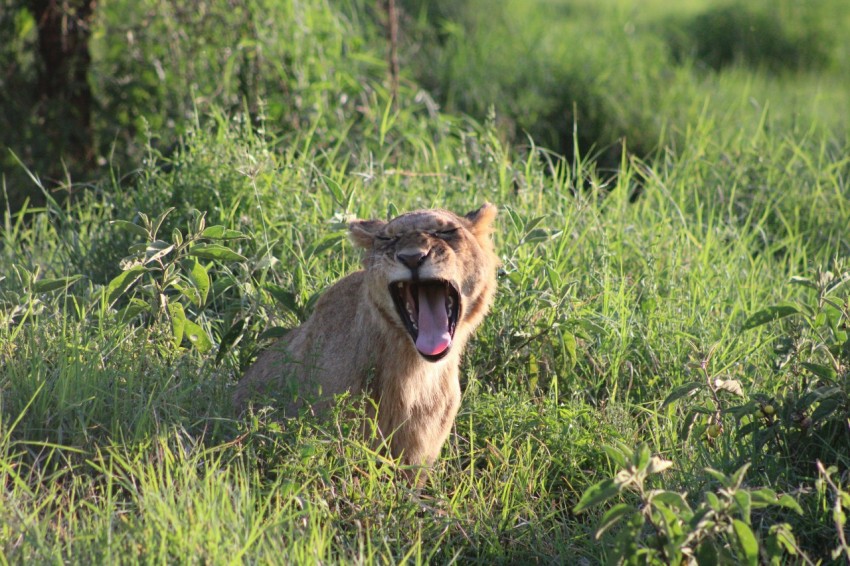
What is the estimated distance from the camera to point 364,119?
705cm

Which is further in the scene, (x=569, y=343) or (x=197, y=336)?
(x=569, y=343)

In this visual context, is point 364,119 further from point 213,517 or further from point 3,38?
point 213,517

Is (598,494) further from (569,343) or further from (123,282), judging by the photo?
(123,282)

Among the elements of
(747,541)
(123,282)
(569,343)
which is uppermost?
(123,282)

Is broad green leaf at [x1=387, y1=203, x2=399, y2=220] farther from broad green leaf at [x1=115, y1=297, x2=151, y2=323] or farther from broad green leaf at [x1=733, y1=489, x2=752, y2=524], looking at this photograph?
broad green leaf at [x1=733, y1=489, x2=752, y2=524]

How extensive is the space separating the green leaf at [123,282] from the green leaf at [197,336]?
26cm

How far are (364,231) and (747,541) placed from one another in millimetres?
1873

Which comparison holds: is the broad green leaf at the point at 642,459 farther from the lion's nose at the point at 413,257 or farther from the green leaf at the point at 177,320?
the green leaf at the point at 177,320

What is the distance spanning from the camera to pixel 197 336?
442cm

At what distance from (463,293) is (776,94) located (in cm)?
631

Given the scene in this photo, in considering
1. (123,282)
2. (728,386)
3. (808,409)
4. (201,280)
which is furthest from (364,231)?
(808,409)

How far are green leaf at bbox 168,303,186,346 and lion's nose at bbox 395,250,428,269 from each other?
0.96 meters

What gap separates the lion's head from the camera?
3988 mm

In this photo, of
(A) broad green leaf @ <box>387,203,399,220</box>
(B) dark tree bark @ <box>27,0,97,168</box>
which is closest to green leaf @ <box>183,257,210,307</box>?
(A) broad green leaf @ <box>387,203,399,220</box>
